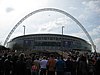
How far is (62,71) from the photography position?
19.8m

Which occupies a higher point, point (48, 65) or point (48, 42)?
point (48, 42)

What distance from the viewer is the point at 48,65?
19.6m

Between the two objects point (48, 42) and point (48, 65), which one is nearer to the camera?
point (48, 65)

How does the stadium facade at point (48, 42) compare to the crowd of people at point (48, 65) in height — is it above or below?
above

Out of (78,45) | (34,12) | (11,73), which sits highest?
(34,12)

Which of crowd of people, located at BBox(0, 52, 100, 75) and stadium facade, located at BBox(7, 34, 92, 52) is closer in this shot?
crowd of people, located at BBox(0, 52, 100, 75)

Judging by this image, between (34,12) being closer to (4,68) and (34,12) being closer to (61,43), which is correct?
(61,43)

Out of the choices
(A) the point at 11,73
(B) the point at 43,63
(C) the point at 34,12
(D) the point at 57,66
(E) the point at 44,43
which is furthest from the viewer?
(E) the point at 44,43

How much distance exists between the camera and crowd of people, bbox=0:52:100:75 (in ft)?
55.8

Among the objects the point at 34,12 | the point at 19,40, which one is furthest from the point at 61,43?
the point at 34,12

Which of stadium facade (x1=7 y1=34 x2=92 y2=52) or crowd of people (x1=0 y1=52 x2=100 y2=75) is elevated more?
stadium facade (x1=7 y1=34 x2=92 y2=52)

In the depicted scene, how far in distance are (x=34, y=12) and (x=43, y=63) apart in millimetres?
108504

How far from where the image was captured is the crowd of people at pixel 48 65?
17.0 meters

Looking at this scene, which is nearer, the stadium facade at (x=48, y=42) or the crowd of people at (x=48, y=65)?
the crowd of people at (x=48, y=65)
